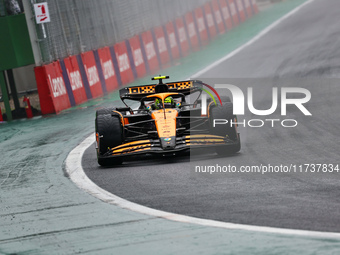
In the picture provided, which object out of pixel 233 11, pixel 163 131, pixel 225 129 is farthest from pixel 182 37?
pixel 163 131

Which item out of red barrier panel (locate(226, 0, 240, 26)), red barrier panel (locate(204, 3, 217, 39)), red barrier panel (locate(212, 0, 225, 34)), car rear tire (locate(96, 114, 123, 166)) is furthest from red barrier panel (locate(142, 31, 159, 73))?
car rear tire (locate(96, 114, 123, 166))

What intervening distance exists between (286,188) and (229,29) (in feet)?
100

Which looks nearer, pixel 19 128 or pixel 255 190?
pixel 255 190

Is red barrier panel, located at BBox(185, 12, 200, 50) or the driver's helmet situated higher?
the driver's helmet

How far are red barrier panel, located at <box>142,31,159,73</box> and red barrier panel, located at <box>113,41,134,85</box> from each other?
200cm

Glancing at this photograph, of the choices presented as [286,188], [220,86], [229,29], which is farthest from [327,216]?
[229,29]

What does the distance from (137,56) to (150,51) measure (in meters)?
1.49

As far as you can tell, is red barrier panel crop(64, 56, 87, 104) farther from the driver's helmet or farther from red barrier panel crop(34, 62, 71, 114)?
the driver's helmet

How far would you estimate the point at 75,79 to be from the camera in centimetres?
2189

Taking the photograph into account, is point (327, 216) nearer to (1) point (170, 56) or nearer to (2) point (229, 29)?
(1) point (170, 56)

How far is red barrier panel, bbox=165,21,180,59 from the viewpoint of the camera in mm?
30594

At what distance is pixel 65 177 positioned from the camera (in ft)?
35.5

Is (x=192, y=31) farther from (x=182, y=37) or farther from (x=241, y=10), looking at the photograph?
(x=241, y=10)

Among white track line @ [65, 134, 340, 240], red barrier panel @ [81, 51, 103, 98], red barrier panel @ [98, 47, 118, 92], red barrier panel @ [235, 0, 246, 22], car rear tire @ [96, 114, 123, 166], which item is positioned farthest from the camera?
red barrier panel @ [235, 0, 246, 22]
